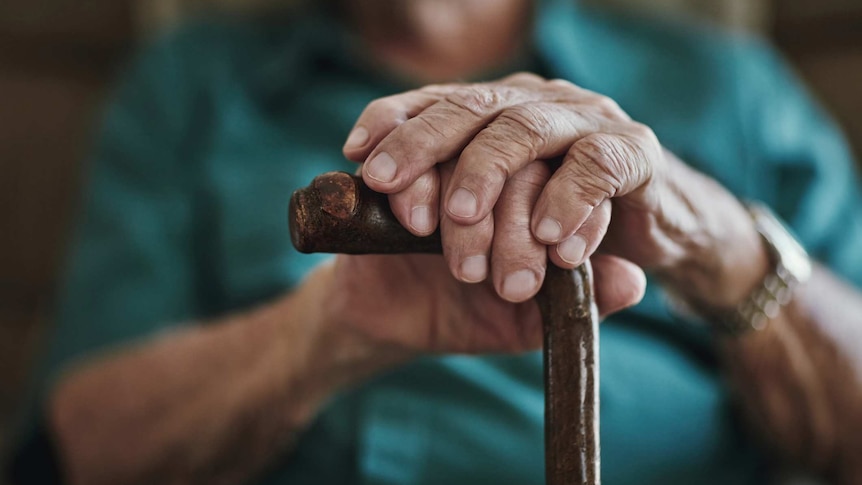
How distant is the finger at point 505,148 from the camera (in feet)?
1.19

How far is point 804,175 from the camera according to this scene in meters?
0.82

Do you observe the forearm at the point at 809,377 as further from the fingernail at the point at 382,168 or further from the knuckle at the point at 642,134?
the fingernail at the point at 382,168

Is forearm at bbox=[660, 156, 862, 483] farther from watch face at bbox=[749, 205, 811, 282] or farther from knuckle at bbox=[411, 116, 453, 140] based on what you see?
knuckle at bbox=[411, 116, 453, 140]

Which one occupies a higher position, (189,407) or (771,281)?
(771,281)

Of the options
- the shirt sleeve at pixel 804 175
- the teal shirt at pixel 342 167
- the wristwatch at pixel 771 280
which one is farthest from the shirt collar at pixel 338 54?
the wristwatch at pixel 771 280

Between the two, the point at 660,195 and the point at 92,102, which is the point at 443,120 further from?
the point at 92,102

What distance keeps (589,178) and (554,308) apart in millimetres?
58

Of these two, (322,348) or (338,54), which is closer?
(322,348)

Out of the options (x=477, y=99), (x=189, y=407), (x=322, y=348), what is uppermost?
(x=477, y=99)

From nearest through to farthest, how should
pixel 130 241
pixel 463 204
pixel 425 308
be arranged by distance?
pixel 463 204 → pixel 425 308 → pixel 130 241

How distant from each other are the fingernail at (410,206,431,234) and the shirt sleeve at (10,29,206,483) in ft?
1.48

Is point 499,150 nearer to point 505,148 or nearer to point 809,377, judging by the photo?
point 505,148

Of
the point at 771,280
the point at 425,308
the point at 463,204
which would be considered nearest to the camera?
the point at 463,204

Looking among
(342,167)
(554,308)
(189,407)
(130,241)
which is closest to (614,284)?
(554,308)
